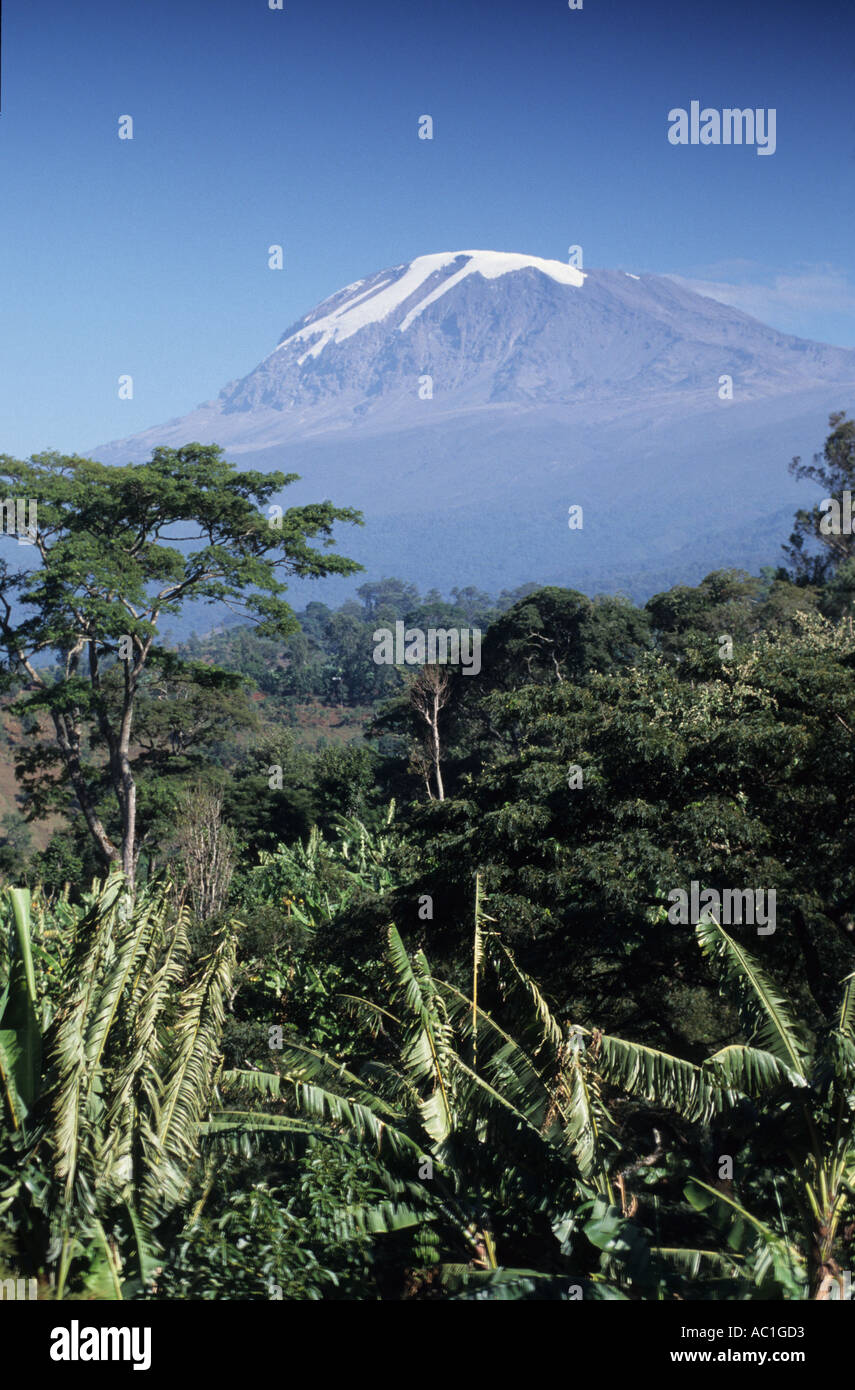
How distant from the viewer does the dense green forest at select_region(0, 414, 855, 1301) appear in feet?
21.3

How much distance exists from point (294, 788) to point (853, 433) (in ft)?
133

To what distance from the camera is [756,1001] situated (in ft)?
24.6

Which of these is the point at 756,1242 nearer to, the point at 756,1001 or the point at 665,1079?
the point at 665,1079

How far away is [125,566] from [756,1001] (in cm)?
1736

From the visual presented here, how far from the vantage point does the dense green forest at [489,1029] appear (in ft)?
21.3

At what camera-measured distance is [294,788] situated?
35.2m

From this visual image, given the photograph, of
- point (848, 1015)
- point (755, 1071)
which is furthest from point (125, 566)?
point (848, 1015)

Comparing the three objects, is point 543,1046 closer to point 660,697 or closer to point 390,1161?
point 390,1161

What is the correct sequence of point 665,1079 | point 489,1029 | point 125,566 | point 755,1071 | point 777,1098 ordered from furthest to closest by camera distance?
point 125,566 < point 489,1029 < point 665,1079 < point 777,1098 < point 755,1071

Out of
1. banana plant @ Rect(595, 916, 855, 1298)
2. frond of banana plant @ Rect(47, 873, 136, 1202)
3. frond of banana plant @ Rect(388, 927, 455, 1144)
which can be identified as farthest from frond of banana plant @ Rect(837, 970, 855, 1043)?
frond of banana plant @ Rect(47, 873, 136, 1202)

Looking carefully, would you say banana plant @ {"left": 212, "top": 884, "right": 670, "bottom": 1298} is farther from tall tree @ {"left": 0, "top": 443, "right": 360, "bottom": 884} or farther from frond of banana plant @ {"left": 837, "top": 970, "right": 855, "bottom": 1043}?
tall tree @ {"left": 0, "top": 443, "right": 360, "bottom": 884}

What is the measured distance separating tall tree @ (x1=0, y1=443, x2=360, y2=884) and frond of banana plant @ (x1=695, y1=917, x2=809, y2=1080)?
15.2 m

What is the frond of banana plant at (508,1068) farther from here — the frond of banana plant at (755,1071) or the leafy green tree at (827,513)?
the leafy green tree at (827,513)
